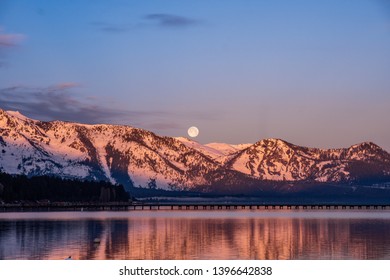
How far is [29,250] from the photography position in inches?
3268
